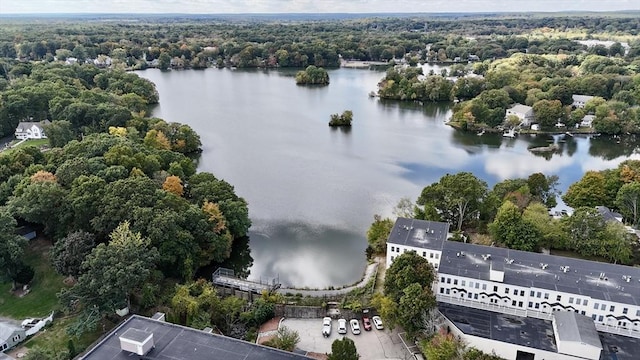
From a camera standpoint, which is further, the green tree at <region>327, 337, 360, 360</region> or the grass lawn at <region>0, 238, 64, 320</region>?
the grass lawn at <region>0, 238, 64, 320</region>

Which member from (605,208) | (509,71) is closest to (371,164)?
(605,208)

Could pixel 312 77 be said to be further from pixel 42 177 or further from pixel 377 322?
pixel 377 322

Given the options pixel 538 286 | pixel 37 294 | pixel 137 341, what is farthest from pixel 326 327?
pixel 37 294

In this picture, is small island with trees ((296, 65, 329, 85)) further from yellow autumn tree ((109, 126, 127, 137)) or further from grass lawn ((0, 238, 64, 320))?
grass lawn ((0, 238, 64, 320))

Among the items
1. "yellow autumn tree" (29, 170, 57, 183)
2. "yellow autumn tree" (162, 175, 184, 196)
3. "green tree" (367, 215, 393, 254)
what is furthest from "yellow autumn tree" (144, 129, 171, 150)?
"green tree" (367, 215, 393, 254)

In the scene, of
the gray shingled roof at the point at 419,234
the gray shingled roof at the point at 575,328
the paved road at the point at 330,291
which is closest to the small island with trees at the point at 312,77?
the gray shingled roof at the point at 419,234

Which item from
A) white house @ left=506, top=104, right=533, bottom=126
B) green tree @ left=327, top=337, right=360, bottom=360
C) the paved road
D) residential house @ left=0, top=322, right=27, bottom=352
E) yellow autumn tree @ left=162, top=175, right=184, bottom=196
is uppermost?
yellow autumn tree @ left=162, top=175, right=184, bottom=196
